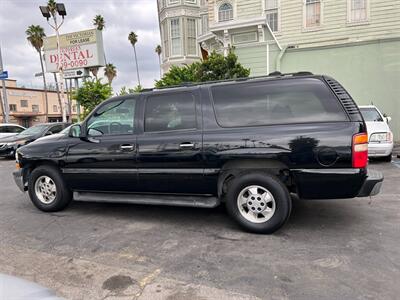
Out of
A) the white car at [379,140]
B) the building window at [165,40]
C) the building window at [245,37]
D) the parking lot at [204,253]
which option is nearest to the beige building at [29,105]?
the building window at [165,40]

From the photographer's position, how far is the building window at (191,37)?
68.7 feet

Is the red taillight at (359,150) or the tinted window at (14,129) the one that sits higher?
the tinted window at (14,129)

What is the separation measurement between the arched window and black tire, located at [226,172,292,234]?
13.4 meters

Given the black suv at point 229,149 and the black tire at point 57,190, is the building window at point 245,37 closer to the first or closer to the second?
the black suv at point 229,149

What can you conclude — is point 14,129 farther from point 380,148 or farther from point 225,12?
point 380,148

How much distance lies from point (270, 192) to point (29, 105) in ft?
164

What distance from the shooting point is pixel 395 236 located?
3.65 m

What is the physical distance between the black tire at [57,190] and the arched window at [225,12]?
13077 millimetres

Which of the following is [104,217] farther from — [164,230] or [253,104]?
[253,104]

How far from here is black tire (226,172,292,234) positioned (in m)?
3.69

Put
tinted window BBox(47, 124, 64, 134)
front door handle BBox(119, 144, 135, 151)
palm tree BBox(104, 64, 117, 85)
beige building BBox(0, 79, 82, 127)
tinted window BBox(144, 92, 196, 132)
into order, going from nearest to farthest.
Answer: tinted window BBox(144, 92, 196, 132) → front door handle BBox(119, 144, 135, 151) → tinted window BBox(47, 124, 64, 134) → beige building BBox(0, 79, 82, 127) → palm tree BBox(104, 64, 117, 85)

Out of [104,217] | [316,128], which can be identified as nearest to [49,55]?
[104,217]

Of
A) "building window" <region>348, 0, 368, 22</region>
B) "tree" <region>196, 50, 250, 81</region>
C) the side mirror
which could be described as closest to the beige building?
"tree" <region>196, 50, 250, 81</region>

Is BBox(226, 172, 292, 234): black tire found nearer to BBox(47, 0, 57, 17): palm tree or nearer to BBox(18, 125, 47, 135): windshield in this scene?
BBox(18, 125, 47, 135): windshield
